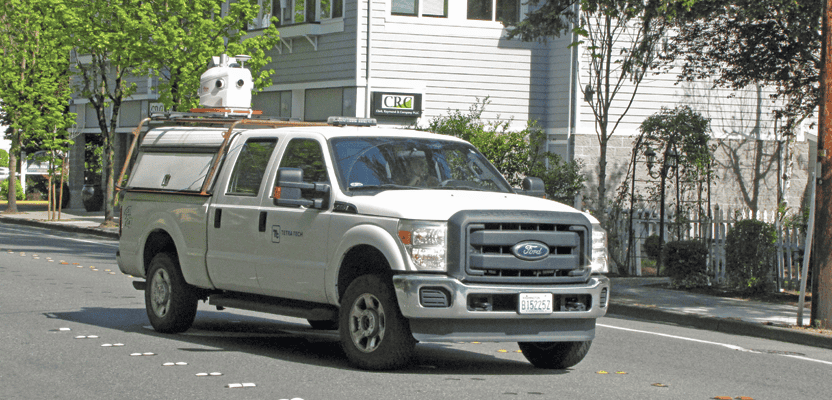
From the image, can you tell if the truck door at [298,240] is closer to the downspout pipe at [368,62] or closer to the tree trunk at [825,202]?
the tree trunk at [825,202]

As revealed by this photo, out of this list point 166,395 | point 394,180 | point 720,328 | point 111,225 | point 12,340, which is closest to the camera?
point 166,395

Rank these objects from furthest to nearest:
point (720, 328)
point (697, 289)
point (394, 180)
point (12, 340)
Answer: point (697, 289)
point (720, 328)
point (12, 340)
point (394, 180)

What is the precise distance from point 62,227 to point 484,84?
13.2m

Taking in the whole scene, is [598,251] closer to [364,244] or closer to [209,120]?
[364,244]

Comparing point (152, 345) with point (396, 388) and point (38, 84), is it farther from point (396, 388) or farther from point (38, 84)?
point (38, 84)

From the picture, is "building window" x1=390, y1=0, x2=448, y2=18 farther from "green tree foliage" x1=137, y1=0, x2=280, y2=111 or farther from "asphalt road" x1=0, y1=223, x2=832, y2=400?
"asphalt road" x1=0, y1=223, x2=832, y2=400

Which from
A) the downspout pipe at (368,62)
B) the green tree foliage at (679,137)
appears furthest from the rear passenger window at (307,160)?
the downspout pipe at (368,62)

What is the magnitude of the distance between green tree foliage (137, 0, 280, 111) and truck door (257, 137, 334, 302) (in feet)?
63.6

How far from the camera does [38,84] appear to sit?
40.4m

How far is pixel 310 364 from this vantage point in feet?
29.3

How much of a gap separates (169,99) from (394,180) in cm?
2128

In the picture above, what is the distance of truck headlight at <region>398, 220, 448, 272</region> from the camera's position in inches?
322

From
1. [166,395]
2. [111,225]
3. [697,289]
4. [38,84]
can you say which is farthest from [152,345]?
[38,84]

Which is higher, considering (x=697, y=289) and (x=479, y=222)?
(x=479, y=222)
